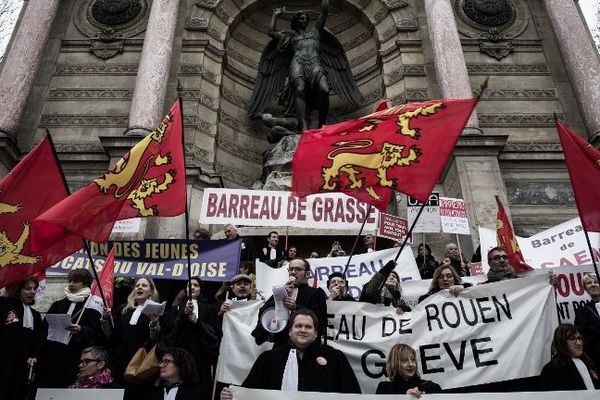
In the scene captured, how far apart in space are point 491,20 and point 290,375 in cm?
1429

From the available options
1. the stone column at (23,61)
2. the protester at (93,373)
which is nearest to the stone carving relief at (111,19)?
the stone column at (23,61)

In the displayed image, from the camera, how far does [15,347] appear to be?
447 cm

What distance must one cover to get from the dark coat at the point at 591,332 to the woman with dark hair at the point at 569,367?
368 millimetres

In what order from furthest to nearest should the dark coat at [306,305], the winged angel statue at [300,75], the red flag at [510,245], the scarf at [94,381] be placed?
1. the winged angel statue at [300,75]
2. the red flag at [510,245]
3. the dark coat at [306,305]
4. the scarf at [94,381]

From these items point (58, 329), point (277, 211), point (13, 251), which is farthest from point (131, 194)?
point (277, 211)

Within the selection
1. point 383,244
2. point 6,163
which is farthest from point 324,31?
point 6,163

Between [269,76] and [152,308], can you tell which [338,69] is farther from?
[152,308]

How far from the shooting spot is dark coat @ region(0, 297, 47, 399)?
171 inches

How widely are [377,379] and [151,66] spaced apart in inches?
413

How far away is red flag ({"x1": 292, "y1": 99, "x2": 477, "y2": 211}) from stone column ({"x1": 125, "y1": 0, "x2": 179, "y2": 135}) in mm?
7040

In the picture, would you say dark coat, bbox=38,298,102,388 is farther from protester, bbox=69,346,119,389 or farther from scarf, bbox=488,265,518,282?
scarf, bbox=488,265,518,282

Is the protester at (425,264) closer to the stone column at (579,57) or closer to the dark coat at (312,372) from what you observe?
the dark coat at (312,372)

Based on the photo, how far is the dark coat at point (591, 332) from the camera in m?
4.36

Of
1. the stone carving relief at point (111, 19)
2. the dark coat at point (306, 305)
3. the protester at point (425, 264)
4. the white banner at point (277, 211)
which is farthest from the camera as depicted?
the stone carving relief at point (111, 19)
